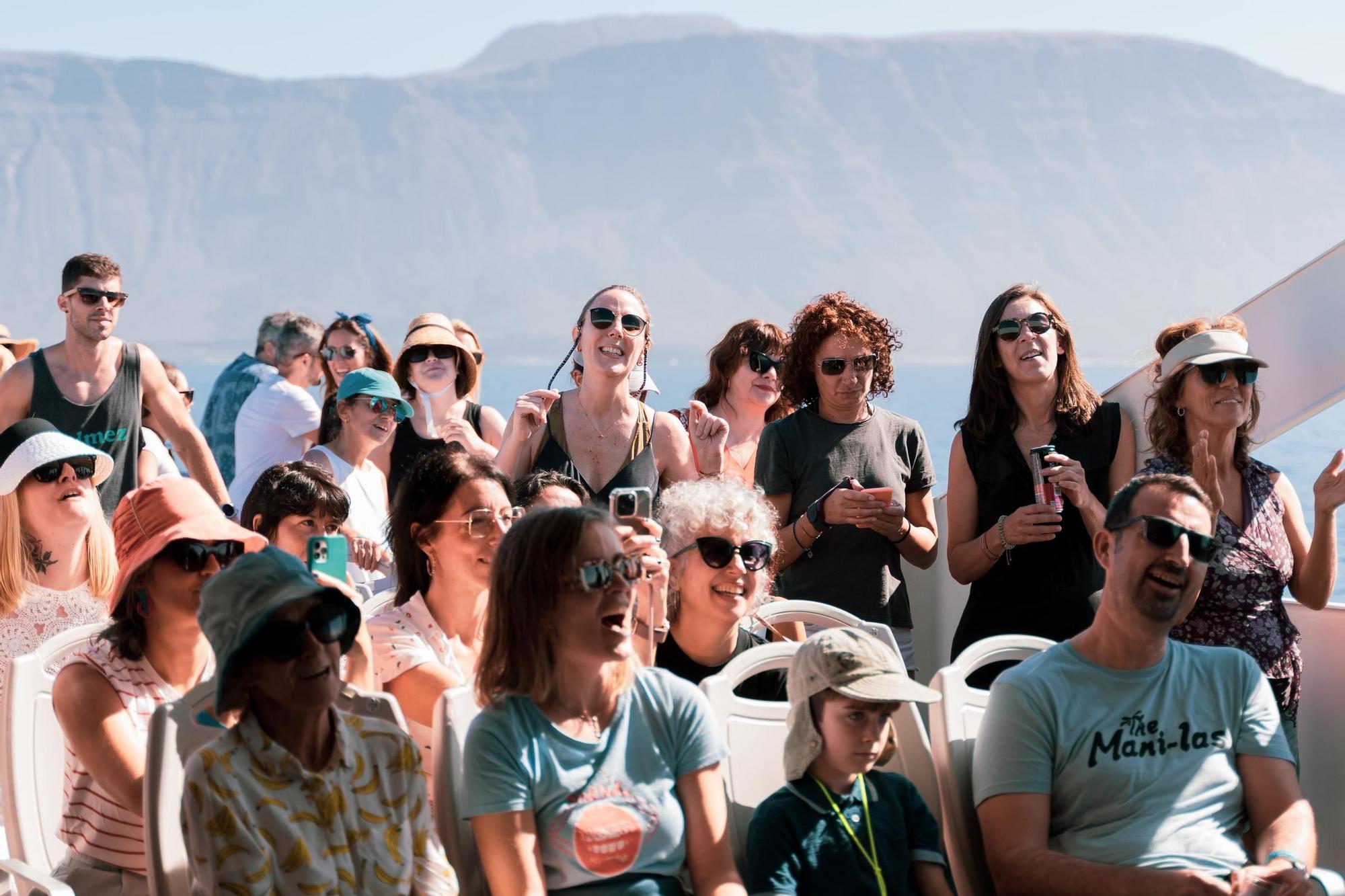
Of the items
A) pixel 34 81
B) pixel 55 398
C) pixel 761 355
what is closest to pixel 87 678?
pixel 55 398

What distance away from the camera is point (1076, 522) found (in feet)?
13.0

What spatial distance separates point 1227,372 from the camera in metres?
3.77

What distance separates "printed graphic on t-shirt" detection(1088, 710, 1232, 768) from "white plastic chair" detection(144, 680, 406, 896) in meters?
1.40

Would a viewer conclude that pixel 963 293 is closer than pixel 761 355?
No

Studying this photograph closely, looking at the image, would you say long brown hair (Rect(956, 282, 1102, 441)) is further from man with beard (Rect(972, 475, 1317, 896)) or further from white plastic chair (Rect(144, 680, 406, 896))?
white plastic chair (Rect(144, 680, 406, 896))

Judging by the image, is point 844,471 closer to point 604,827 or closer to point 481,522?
point 481,522

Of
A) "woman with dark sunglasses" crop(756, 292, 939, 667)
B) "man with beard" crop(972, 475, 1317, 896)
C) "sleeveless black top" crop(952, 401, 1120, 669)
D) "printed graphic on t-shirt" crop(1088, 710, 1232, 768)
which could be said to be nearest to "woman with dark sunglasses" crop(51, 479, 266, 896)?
"man with beard" crop(972, 475, 1317, 896)

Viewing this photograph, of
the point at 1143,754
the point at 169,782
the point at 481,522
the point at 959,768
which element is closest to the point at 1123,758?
the point at 1143,754

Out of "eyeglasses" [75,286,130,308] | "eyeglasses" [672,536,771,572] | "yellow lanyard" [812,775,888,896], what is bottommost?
"yellow lanyard" [812,775,888,896]

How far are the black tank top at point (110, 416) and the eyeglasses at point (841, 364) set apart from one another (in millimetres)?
2552

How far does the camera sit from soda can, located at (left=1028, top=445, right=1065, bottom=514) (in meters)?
3.82

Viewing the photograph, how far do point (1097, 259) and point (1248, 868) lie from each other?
194 meters

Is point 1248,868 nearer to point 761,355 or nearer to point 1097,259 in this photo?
point 761,355

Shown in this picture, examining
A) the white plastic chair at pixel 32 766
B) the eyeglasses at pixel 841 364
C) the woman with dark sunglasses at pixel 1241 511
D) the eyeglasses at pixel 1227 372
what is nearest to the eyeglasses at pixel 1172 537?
the woman with dark sunglasses at pixel 1241 511
